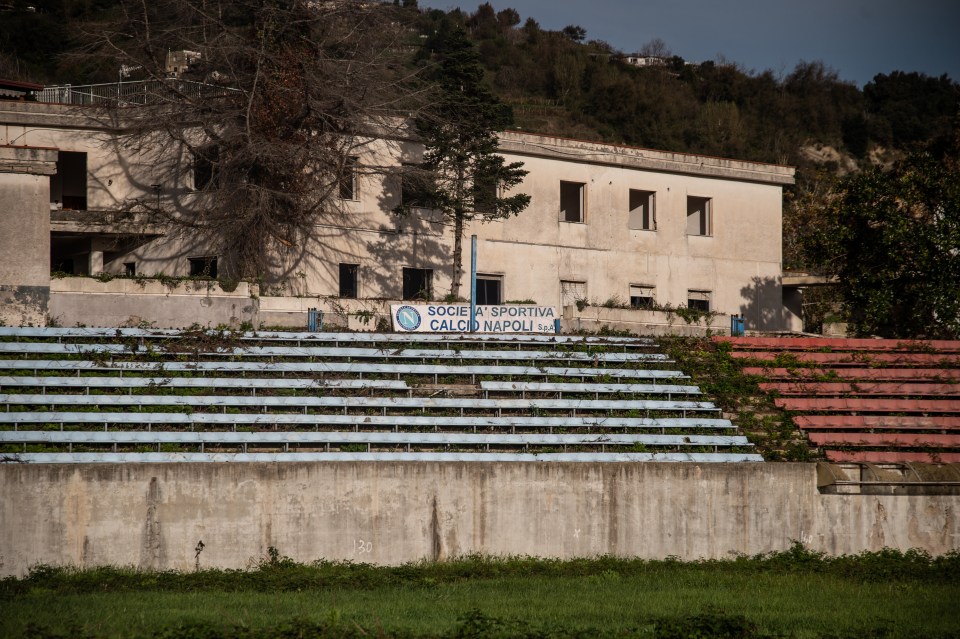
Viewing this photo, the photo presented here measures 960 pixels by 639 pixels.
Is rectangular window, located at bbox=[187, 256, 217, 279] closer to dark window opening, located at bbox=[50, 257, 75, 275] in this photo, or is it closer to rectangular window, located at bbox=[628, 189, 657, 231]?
dark window opening, located at bbox=[50, 257, 75, 275]

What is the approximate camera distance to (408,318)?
2391 cm

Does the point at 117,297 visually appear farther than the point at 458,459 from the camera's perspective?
Yes

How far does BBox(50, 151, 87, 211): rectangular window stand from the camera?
30.6m

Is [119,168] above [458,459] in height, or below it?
above

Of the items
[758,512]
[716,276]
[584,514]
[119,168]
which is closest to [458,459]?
[584,514]

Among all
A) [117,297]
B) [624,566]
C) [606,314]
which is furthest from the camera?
[606,314]

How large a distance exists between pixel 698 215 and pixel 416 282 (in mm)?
10483

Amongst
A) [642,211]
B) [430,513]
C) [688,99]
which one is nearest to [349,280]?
[642,211]

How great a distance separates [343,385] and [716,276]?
18367 millimetres

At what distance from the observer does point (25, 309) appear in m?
21.0

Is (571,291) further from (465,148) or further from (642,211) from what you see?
(465,148)

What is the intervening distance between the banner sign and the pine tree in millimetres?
5254

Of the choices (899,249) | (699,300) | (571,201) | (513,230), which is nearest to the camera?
(899,249)

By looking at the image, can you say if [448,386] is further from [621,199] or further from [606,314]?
[621,199]
